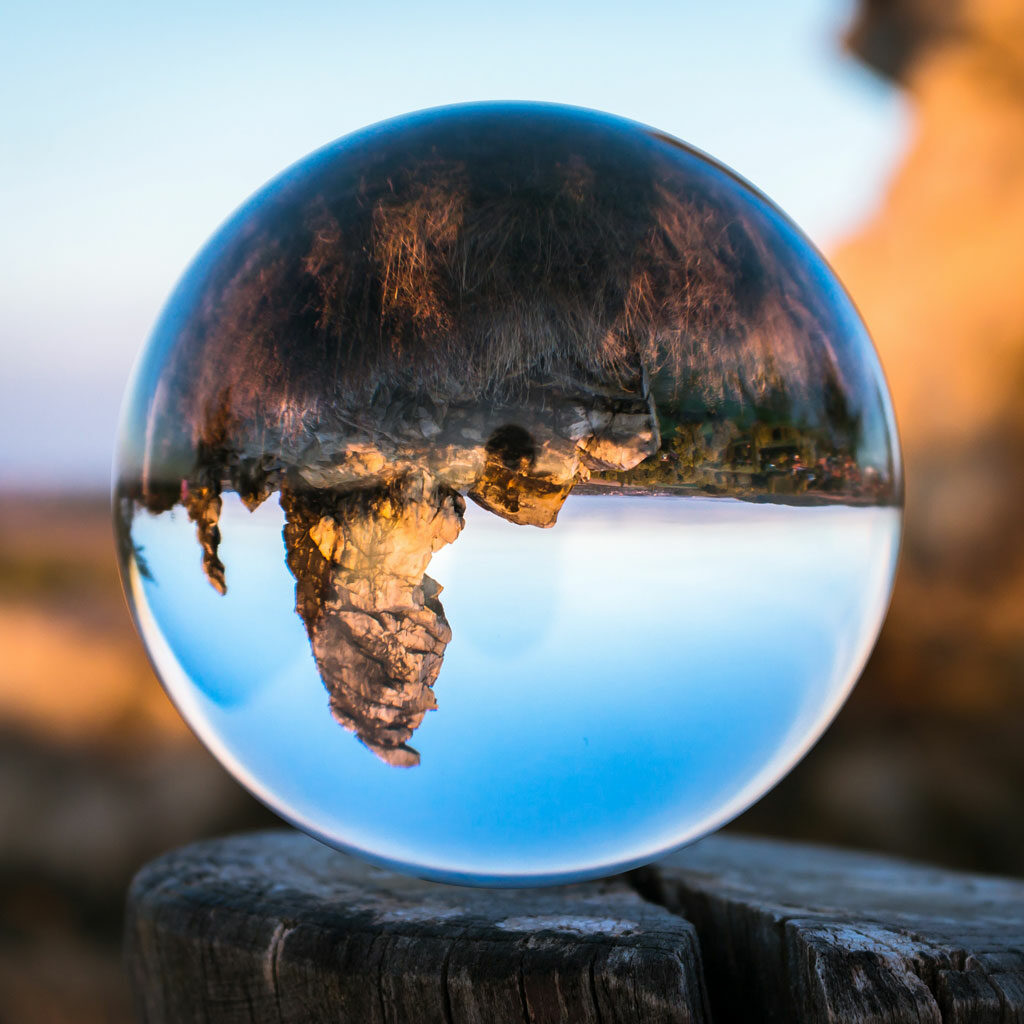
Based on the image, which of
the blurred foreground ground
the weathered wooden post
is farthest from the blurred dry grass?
the weathered wooden post

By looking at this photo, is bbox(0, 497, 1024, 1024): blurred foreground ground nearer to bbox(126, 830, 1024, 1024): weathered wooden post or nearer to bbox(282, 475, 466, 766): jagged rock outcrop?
bbox(126, 830, 1024, 1024): weathered wooden post

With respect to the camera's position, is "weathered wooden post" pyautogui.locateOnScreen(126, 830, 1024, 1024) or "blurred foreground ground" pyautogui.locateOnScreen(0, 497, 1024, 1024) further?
"blurred foreground ground" pyautogui.locateOnScreen(0, 497, 1024, 1024)

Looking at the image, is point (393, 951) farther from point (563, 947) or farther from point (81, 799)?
point (81, 799)

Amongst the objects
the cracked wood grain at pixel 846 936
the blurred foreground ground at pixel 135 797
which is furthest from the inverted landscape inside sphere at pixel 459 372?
the blurred foreground ground at pixel 135 797

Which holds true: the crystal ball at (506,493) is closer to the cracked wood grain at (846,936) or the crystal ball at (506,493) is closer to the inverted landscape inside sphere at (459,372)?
the inverted landscape inside sphere at (459,372)

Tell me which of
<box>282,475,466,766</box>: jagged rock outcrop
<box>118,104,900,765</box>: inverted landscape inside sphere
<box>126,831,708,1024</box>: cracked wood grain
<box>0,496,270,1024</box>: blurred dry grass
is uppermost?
<box>118,104,900,765</box>: inverted landscape inside sphere

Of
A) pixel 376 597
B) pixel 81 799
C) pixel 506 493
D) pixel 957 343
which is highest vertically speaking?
pixel 957 343

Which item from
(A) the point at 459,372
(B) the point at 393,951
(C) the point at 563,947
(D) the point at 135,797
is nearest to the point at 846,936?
(C) the point at 563,947

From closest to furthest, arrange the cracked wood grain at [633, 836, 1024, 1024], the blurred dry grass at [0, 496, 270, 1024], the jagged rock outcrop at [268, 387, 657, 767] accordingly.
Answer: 1. the jagged rock outcrop at [268, 387, 657, 767]
2. the cracked wood grain at [633, 836, 1024, 1024]
3. the blurred dry grass at [0, 496, 270, 1024]
